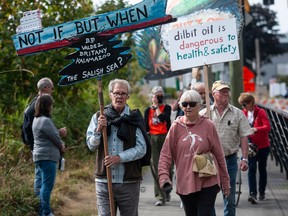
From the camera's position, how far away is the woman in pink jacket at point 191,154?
5996mm

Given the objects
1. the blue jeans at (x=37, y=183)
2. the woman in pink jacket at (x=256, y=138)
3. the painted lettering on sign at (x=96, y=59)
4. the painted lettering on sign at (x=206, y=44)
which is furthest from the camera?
the woman in pink jacket at (x=256, y=138)

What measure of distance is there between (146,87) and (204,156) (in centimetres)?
4706

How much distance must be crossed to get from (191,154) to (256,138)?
432cm

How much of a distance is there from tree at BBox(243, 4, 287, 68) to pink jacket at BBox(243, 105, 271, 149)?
231ft

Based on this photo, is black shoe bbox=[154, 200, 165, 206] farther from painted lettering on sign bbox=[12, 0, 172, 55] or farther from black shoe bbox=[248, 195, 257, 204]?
painted lettering on sign bbox=[12, 0, 172, 55]

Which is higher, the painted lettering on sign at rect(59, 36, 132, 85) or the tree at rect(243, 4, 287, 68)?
the tree at rect(243, 4, 287, 68)

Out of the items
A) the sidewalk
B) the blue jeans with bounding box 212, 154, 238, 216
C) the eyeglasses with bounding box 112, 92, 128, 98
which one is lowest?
the sidewalk

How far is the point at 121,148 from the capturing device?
239 inches

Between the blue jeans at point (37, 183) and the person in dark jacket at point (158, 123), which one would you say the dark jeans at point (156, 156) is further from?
the blue jeans at point (37, 183)

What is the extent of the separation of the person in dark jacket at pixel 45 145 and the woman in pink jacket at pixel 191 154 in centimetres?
247

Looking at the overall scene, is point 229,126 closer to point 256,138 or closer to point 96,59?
point 96,59

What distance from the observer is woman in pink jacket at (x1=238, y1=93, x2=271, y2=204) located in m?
9.92

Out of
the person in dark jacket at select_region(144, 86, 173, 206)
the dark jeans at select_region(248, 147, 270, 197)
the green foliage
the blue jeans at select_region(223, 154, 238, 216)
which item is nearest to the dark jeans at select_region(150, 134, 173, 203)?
the person in dark jacket at select_region(144, 86, 173, 206)

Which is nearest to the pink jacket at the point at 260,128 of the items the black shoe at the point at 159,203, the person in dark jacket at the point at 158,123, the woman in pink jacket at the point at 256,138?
the woman in pink jacket at the point at 256,138
